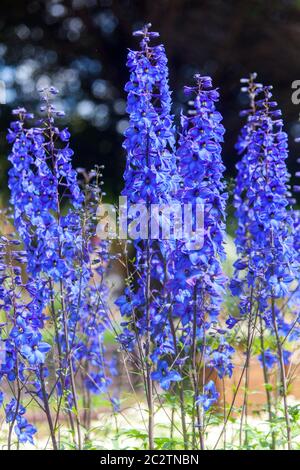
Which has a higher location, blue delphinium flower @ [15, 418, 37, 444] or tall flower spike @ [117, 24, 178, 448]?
tall flower spike @ [117, 24, 178, 448]

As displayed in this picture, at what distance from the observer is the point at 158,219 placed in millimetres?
2881

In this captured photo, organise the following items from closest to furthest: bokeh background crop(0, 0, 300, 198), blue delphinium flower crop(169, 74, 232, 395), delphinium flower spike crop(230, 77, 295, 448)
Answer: blue delphinium flower crop(169, 74, 232, 395) < delphinium flower spike crop(230, 77, 295, 448) < bokeh background crop(0, 0, 300, 198)

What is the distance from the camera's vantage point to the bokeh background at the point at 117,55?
6.77 metres

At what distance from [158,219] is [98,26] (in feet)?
15.1

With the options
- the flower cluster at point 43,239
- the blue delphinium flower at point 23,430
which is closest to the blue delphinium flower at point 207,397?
the flower cluster at point 43,239

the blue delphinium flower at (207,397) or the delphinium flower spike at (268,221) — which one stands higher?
the delphinium flower spike at (268,221)

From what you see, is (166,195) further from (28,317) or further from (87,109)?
(87,109)

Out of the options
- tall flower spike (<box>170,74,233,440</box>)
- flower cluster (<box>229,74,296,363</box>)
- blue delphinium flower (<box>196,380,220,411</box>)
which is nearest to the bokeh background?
flower cluster (<box>229,74,296,363</box>)

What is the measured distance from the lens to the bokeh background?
6766 mm

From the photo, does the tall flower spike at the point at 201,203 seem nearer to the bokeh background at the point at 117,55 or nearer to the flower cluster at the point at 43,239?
the flower cluster at the point at 43,239

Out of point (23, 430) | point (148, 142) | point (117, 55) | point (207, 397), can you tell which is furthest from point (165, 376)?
point (117, 55)

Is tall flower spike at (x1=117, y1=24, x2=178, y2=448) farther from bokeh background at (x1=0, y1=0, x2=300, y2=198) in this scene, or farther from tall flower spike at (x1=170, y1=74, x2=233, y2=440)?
bokeh background at (x1=0, y1=0, x2=300, y2=198)

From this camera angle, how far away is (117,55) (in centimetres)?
702
